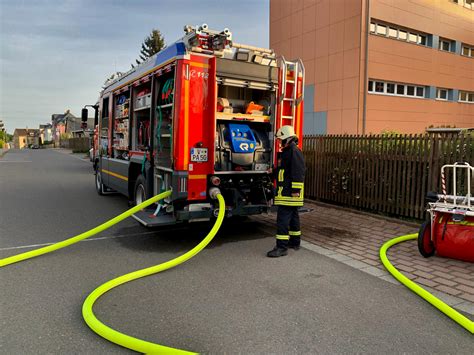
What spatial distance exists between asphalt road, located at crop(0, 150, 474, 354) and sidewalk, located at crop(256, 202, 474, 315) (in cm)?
34

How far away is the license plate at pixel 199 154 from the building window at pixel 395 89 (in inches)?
709

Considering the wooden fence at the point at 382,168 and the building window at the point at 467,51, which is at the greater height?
the building window at the point at 467,51

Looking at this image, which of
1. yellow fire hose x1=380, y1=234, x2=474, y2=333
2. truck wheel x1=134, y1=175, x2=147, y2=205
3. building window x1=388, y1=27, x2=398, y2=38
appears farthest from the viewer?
building window x1=388, y1=27, x2=398, y2=38

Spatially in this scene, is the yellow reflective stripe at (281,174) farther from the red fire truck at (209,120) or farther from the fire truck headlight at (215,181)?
the fire truck headlight at (215,181)

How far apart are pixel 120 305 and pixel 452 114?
27.7 metres

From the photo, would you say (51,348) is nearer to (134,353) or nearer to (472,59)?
(134,353)

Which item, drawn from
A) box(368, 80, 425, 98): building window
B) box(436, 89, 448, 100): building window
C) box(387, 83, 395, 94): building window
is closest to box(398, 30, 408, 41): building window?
box(368, 80, 425, 98): building window

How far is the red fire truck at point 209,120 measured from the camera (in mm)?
5605

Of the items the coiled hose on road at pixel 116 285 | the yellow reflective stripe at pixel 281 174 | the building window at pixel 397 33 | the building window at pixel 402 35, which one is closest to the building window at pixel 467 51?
the building window at pixel 397 33

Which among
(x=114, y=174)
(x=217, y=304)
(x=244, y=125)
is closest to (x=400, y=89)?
(x=114, y=174)

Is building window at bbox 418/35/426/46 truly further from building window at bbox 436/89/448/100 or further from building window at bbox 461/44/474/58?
building window at bbox 461/44/474/58

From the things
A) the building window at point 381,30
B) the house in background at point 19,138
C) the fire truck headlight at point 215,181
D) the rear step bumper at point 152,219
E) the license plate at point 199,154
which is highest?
the building window at point 381,30

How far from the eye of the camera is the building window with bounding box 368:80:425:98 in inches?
850

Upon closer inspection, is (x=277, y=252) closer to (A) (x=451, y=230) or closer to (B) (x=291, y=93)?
(A) (x=451, y=230)
